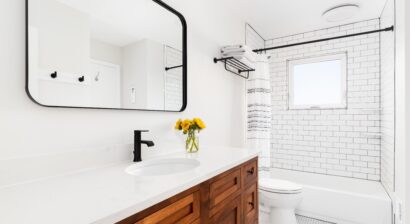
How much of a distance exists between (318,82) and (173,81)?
2.43 metres

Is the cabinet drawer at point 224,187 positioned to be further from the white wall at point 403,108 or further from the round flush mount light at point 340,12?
the round flush mount light at point 340,12

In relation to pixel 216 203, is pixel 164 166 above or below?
above

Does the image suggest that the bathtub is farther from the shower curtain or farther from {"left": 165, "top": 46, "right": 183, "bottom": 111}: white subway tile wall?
{"left": 165, "top": 46, "right": 183, "bottom": 111}: white subway tile wall

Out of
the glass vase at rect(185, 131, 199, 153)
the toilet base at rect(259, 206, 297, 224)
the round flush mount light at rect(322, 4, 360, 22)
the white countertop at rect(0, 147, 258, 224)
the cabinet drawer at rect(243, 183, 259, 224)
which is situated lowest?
the toilet base at rect(259, 206, 297, 224)

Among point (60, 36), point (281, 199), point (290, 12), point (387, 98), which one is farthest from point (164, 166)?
point (387, 98)

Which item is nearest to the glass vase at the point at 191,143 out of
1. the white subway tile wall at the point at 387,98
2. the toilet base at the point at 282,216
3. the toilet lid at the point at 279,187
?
the toilet lid at the point at 279,187

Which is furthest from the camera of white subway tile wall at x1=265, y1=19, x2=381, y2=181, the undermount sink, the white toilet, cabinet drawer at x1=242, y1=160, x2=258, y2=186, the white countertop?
white subway tile wall at x1=265, y1=19, x2=381, y2=181

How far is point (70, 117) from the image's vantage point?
3.15 feet

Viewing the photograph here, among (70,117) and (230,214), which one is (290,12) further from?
(70,117)

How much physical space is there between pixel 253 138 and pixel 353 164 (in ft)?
5.05

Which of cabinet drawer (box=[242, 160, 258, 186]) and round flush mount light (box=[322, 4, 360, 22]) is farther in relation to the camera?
round flush mount light (box=[322, 4, 360, 22])

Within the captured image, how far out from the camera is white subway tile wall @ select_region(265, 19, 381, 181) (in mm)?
2701

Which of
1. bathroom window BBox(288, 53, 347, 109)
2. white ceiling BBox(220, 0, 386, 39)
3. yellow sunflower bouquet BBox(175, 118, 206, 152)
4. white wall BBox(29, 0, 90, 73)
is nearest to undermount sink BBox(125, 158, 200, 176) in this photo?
yellow sunflower bouquet BBox(175, 118, 206, 152)

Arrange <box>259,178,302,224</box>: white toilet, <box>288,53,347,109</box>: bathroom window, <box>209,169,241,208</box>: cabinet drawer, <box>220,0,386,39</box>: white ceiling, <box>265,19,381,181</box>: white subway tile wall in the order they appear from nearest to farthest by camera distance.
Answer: <box>209,169,241,208</box>: cabinet drawer
<box>259,178,302,224</box>: white toilet
<box>220,0,386,39</box>: white ceiling
<box>265,19,381,181</box>: white subway tile wall
<box>288,53,347,109</box>: bathroom window
